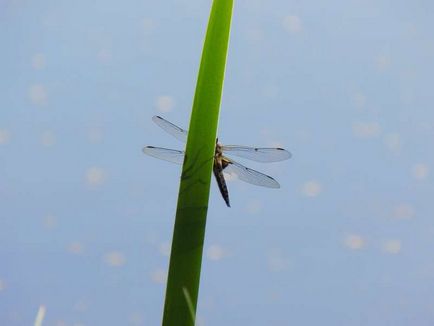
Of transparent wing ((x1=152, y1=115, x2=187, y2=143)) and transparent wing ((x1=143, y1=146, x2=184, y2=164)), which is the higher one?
transparent wing ((x1=152, y1=115, x2=187, y2=143))

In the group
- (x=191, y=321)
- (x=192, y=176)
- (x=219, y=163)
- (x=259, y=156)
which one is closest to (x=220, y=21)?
(x=192, y=176)

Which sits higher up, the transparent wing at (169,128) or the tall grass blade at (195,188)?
the transparent wing at (169,128)

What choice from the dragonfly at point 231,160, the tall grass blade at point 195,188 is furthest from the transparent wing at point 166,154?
the tall grass blade at point 195,188

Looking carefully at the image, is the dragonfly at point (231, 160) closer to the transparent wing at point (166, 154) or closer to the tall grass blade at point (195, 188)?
the transparent wing at point (166, 154)

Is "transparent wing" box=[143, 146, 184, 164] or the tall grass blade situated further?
"transparent wing" box=[143, 146, 184, 164]

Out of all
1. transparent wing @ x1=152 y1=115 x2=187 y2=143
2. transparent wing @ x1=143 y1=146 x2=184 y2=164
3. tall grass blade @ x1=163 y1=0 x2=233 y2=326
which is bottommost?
tall grass blade @ x1=163 y1=0 x2=233 y2=326

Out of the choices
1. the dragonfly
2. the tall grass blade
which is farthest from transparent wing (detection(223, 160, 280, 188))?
the tall grass blade

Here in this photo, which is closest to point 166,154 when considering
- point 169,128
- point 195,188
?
point 169,128

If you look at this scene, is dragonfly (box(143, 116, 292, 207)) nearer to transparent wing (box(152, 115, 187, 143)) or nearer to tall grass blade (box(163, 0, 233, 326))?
transparent wing (box(152, 115, 187, 143))

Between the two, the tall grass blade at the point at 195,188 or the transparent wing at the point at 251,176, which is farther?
the transparent wing at the point at 251,176
